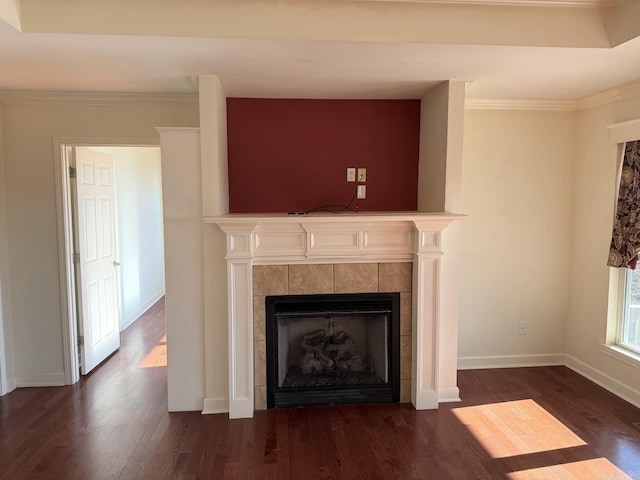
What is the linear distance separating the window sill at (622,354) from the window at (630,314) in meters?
0.05

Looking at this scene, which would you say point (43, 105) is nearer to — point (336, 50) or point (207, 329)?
point (207, 329)

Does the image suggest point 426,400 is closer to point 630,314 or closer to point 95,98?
point 630,314

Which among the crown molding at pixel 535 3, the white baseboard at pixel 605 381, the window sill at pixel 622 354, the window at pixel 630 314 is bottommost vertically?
the white baseboard at pixel 605 381

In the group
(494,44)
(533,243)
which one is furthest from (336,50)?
(533,243)

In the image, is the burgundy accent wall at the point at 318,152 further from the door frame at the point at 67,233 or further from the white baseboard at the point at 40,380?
the white baseboard at the point at 40,380

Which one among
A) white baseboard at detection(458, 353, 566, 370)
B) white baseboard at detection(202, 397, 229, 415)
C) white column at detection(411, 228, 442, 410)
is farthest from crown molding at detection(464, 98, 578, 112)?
white baseboard at detection(202, 397, 229, 415)

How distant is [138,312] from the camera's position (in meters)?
5.68

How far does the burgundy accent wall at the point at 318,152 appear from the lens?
3.46 m

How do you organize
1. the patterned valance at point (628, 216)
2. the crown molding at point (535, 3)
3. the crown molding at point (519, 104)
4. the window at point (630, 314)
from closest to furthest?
→ the crown molding at point (535, 3), the patterned valance at point (628, 216), the window at point (630, 314), the crown molding at point (519, 104)

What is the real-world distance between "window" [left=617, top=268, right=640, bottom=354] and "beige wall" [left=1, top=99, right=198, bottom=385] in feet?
12.2

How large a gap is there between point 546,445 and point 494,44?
240 cm

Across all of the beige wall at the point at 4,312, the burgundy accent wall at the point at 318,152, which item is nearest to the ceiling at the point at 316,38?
the burgundy accent wall at the point at 318,152

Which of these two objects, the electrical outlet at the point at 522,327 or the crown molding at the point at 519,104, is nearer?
the crown molding at the point at 519,104

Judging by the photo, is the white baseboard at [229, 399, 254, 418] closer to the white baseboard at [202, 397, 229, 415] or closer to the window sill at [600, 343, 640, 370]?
the white baseboard at [202, 397, 229, 415]
